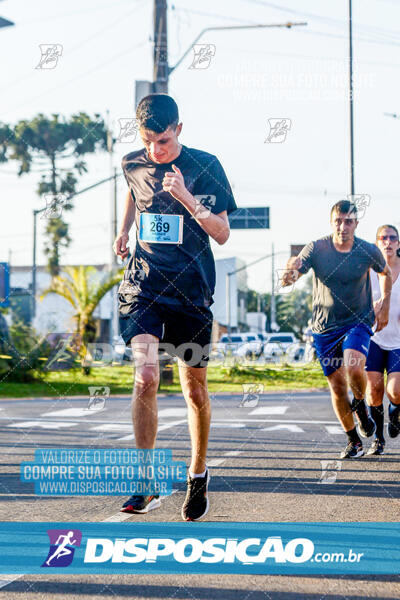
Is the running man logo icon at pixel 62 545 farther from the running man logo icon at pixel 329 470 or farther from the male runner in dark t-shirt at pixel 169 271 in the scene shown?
the running man logo icon at pixel 329 470

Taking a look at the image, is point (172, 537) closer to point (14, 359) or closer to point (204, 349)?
point (204, 349)

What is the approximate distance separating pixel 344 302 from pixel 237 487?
5.32ft

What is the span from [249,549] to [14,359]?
61.3 feet

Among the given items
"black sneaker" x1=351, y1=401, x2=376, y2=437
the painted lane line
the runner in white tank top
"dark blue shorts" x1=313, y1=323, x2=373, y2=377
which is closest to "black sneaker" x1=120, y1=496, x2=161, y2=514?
"dark blue shorts" x1=313, y1=323, x2=373, y2=377

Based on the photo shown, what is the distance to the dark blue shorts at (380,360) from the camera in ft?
24.5

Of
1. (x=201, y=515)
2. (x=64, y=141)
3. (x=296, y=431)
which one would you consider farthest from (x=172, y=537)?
(x=64, y=141)

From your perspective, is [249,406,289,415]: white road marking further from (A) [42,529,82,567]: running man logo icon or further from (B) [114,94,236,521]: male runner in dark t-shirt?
(A) [42,529,82,567]: running man logo icon

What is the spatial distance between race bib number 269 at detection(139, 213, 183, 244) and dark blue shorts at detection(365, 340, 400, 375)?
3.86 meters

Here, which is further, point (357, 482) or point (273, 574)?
point (357, 482)

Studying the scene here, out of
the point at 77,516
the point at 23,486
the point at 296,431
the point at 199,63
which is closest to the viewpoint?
the point at 77,516

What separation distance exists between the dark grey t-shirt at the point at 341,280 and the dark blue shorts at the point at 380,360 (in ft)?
3.33

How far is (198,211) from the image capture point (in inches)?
157

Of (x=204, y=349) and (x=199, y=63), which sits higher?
(x=199, y=63)

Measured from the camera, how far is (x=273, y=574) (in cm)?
347
